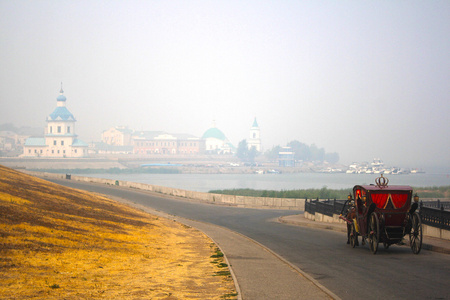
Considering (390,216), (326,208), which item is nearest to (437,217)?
(390,216)

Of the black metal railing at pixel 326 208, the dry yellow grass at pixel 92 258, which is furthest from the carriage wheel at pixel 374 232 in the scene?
the black metal railing at pixel 326 208

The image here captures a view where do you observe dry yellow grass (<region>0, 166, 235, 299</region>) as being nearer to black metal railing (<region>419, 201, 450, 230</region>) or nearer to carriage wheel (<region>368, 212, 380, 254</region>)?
carriage wheel (<region>368, 212, 380, 254</region>)

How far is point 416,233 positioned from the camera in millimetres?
16609

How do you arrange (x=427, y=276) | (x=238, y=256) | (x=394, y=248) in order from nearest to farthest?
1. (x=427, y=276)
2. (x=238, y=256)
3. (x=394, y=248)

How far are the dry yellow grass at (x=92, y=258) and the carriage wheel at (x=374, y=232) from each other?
489 centimetres

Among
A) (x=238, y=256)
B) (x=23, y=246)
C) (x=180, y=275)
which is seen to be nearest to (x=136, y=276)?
(x=180, y=275)

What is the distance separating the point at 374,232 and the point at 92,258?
28.2 feet

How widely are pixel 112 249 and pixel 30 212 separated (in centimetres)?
393

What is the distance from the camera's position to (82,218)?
21625 millimetres

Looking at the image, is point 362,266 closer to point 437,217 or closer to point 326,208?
point 437,217

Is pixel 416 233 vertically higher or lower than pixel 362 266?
higher

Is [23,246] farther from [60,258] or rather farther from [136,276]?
[136,276]

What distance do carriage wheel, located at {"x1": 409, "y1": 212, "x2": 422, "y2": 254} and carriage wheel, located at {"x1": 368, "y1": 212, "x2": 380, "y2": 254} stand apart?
3.79ft

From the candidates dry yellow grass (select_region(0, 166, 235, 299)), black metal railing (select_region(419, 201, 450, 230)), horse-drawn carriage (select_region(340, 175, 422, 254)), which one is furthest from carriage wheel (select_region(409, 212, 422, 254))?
dry yellow grass (select_region(0, 166, 235, 299))
